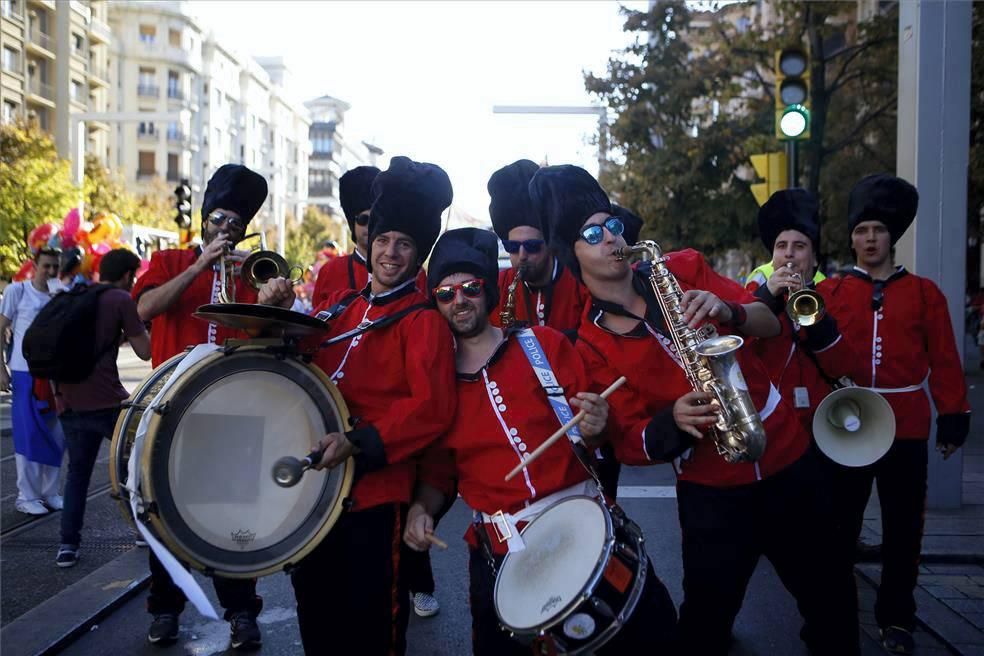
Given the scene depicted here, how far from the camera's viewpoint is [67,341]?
6.60 m

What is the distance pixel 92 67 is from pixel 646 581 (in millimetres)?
65684

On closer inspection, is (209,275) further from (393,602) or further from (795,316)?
(795,316)

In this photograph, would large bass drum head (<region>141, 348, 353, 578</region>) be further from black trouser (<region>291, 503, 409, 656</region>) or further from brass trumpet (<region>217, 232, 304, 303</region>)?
brass trumpet (<region>217, 232, 304, 303</region>)

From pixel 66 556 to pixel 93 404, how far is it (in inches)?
38.5

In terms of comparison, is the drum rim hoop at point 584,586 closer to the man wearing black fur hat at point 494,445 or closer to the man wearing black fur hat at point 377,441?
the man wearing black fur hat at point 494,445

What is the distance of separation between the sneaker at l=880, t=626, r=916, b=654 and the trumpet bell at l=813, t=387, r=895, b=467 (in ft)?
2.89

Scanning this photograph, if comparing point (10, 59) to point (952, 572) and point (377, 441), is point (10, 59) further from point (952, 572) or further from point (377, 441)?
point (377, 441)

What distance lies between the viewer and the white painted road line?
859 cm

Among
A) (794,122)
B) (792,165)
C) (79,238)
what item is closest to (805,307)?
(794,122)

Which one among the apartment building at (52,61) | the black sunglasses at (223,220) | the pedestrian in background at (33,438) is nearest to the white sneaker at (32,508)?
the pedestrian in background at (33,438)

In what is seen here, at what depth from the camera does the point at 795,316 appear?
4070mm

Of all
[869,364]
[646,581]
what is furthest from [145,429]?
[869,364]

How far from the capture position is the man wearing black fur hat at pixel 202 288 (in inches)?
191

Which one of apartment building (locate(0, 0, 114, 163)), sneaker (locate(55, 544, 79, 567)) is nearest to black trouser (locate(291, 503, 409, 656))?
sneaker (locate(55, 544, 79, 567))
